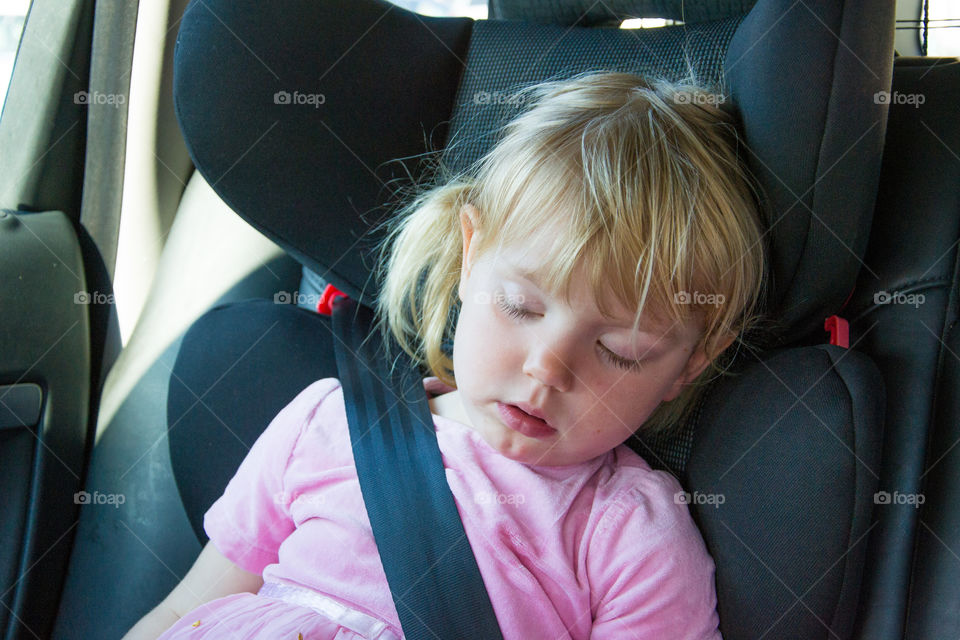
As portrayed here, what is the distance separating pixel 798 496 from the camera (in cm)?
88

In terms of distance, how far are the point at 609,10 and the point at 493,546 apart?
77cm

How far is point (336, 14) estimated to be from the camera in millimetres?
1152

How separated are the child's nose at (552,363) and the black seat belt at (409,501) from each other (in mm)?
236

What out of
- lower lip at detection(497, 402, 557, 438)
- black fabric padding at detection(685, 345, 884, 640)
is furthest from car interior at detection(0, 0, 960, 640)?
lower lip at detection(497, 402, 557, 438)

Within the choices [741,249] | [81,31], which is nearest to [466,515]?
[741,249]

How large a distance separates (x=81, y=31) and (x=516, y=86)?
83cm

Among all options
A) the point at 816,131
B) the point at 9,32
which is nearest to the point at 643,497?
the point at 816,131

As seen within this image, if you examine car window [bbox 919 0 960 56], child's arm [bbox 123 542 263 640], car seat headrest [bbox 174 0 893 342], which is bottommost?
child's arm [bbox 123 542 263 640]

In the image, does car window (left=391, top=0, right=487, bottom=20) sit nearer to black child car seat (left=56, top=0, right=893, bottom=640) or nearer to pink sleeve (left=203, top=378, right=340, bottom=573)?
black child car seat (left=56, top=0, right=893, bottom=640)

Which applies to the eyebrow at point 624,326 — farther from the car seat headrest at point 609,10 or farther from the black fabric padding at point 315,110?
the car seat headrest at point 609,10

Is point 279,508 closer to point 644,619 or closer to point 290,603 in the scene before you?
point 290,603

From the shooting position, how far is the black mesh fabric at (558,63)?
41.7 inches

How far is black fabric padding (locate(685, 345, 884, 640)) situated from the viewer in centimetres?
86

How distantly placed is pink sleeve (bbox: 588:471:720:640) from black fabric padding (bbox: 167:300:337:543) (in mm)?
502
